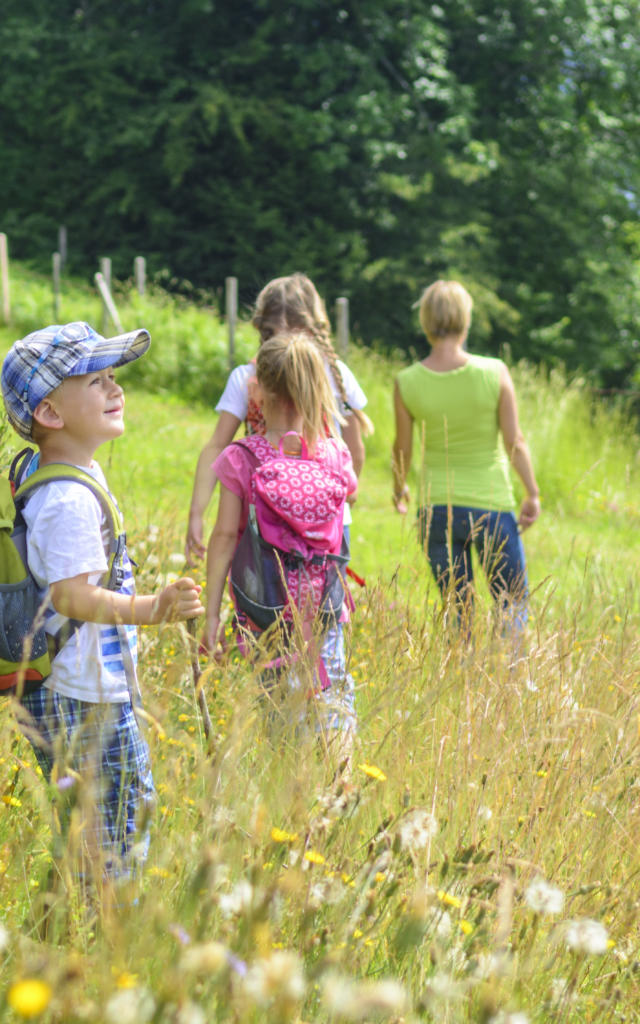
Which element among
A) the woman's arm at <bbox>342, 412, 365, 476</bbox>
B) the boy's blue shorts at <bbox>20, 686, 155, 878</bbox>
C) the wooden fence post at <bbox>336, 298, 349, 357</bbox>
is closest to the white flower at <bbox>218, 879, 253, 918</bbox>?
the boy's blue shorts at <bbox>20, 686, 155, 878</bbox>

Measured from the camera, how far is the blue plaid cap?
2.07 metres

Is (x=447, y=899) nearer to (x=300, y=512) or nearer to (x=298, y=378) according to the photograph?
(x=300, y=512)

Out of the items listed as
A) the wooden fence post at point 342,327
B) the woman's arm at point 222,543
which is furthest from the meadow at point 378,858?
the wooden fence post at point 342,327

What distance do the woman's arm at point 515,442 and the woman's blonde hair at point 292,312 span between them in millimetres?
1018

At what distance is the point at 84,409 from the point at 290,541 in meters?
0.89

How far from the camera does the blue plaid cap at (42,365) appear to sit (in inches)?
Answer: 81.6

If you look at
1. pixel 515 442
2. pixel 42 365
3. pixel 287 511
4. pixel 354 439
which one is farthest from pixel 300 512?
pixel 515 442

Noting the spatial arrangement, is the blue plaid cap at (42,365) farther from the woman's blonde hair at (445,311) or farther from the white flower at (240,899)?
the woman's blonde hair at (445,311)

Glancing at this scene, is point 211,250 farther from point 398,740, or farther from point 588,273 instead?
point 398,740

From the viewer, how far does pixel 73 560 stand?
196 cm

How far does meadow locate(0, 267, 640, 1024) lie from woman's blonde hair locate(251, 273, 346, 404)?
899 mm

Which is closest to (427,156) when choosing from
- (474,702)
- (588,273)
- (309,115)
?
(309,115)

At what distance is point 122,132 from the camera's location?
85.0 ft

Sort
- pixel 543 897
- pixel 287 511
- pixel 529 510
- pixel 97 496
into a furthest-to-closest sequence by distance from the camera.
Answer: pixel 529 510
pixel 287 511
pixel 97 496
pixel 543 897
